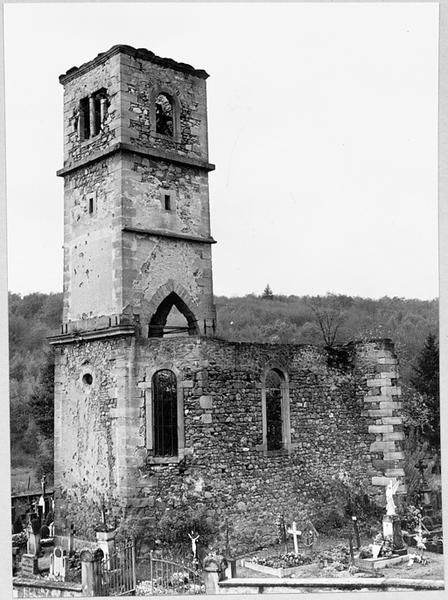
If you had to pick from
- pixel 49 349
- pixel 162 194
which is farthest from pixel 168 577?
pixel 49 349

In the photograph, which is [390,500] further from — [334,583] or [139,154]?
[139,154]

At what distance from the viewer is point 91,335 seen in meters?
18.8

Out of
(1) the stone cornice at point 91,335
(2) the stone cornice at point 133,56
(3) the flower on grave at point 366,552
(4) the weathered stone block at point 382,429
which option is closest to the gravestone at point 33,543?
(1) the stone cornice at point 91,335

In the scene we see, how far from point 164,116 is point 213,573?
11047 millimetres

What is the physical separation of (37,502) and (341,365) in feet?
28.0

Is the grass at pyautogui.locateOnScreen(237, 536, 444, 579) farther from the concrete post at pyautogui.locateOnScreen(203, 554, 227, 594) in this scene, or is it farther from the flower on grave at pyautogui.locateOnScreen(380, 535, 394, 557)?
the concrete post at pyautogui.locateOnScreen(203, 554, 227, 594)

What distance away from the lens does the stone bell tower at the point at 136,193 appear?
61.8ft

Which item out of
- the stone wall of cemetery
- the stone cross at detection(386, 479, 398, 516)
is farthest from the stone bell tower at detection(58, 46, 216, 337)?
the stone cross at detection(386, 479, 398, 516)

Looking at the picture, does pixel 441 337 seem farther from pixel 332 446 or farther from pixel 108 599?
pixel 108 599

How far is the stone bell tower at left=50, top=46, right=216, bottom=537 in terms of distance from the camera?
59.4 ft

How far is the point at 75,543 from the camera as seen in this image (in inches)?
728

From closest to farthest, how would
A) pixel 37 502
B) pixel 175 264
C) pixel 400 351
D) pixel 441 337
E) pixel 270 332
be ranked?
1. pixel 441 337
2. pixel 175 264
3. pixel 37 502
4. pixel 400 351
5. pixel 270 332

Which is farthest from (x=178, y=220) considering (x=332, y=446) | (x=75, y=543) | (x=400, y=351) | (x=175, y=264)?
(x=400, y=351)

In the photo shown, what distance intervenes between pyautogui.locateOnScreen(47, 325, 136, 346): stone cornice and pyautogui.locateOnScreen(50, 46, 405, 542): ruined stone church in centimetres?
4
